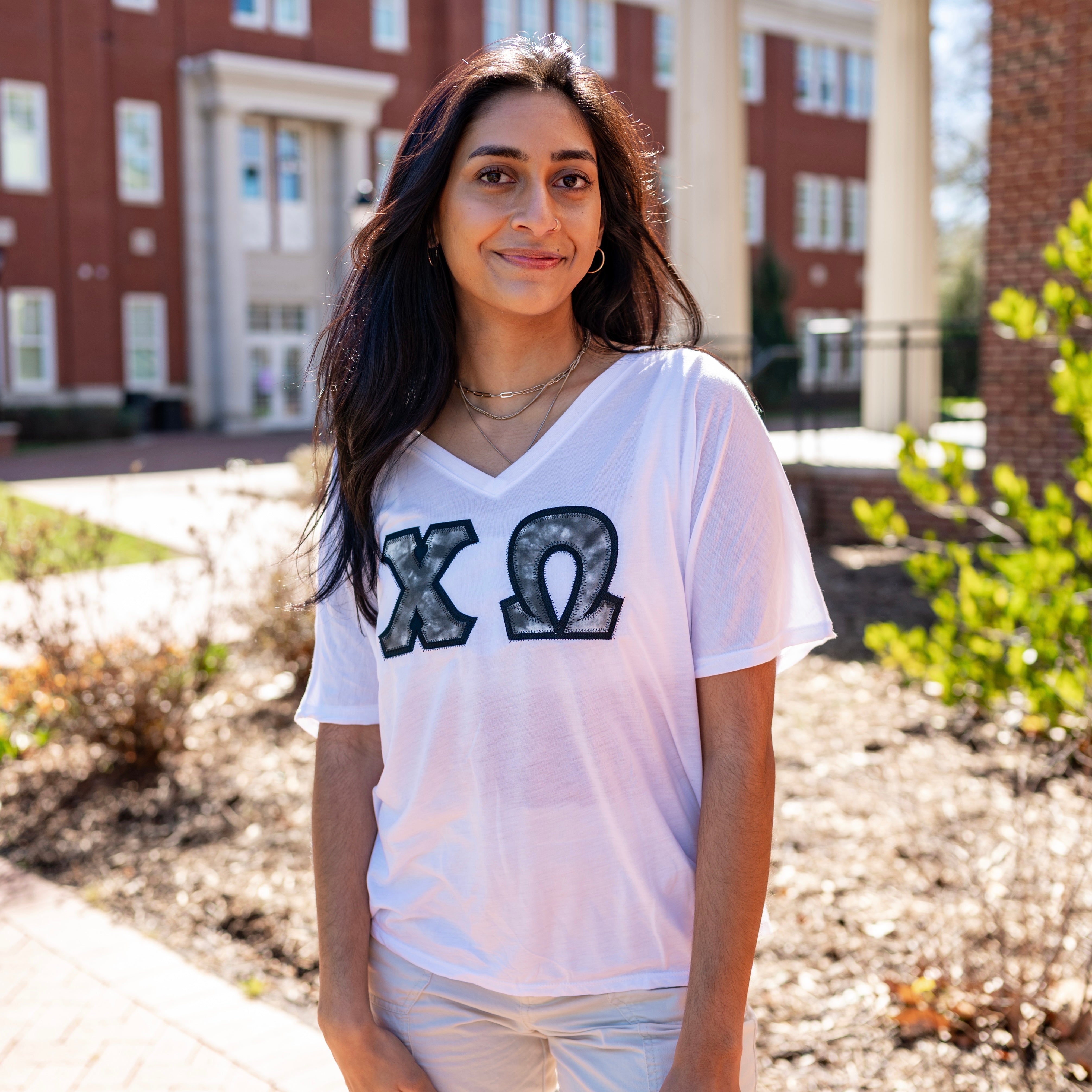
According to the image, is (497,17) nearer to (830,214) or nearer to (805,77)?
(805,77)

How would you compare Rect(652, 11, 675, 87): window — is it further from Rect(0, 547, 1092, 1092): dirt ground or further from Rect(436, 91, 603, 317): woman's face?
Rect(436, 91, 603, 317): woman's face

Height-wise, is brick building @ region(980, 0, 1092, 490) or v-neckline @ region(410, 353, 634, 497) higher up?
brick building @ region(980, 0, 1092, 490)

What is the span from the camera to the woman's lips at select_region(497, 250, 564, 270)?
173 centimetres

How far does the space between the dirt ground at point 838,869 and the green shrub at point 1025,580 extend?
1.33ft

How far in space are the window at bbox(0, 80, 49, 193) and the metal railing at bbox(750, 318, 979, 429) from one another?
50.0 ft

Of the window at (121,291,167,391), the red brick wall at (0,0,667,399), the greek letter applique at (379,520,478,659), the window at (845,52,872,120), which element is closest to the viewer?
the greek letter applique at (379,520,478,659)

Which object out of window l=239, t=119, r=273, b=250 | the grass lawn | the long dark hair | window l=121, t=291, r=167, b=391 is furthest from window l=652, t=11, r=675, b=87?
the long dark hair

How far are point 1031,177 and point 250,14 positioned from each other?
77.9 ft

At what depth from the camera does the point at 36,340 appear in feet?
86.0

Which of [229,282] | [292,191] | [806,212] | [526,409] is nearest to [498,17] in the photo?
[292,191]

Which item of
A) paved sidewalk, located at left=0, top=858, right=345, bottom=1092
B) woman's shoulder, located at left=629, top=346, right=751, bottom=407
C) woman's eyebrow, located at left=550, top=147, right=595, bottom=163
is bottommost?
paved sidewalk, located at left=0, top=858, right=345, bottom=1092

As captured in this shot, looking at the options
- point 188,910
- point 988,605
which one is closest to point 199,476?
point 188,910

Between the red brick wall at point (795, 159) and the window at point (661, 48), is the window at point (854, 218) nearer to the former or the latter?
the red brick wall at point (795, 159)

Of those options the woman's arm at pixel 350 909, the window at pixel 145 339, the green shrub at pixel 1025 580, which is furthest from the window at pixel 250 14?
the woman's arm at pixel 350 909
